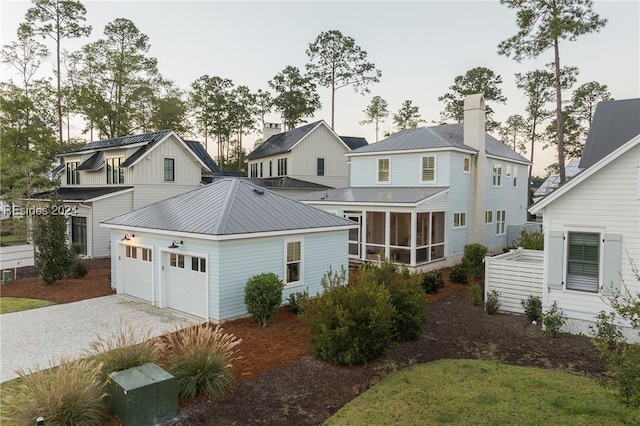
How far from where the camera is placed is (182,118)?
46.3 m

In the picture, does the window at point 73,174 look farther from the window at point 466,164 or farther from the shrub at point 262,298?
the window at point 466,164

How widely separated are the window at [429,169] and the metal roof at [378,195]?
681mm

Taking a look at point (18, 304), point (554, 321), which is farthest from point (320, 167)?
point (554, 321)

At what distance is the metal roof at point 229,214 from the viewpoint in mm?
12133

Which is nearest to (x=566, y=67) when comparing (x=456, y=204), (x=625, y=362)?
(x=456, y=204)

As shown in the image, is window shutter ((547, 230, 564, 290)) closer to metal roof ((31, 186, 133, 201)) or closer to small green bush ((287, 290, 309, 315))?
small green bush ((287, 290, 309, 315))

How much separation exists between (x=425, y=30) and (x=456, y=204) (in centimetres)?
936

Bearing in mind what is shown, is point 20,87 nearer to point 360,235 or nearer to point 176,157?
point 176,157

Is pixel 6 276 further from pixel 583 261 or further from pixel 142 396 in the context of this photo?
pixel 583 261

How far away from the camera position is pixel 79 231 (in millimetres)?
24141

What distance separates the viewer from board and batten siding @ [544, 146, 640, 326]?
9.84m

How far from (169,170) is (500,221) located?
71.1 ft

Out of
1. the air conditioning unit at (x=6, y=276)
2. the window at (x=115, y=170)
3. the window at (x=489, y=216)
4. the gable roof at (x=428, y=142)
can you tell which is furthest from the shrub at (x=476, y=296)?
the window at (x=115, y=170)

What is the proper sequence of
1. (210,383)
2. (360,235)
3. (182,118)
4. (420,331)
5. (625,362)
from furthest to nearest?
(182,118), (360,235), (420,331), (210,383), (625,362)
